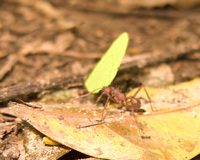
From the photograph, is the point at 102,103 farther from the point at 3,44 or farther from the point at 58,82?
the point at 3,44

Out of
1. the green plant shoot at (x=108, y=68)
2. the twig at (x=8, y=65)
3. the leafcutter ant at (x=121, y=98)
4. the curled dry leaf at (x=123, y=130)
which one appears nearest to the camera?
the curled dry leaf at (x=123, y=130)

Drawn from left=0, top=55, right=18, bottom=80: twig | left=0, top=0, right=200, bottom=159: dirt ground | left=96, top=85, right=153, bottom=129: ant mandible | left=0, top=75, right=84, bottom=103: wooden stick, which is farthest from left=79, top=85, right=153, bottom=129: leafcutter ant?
left=0, top=55, right=18, bottom=80: twig

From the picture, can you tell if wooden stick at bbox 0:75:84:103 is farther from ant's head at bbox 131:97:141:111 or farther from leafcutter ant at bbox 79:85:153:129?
ant's head at bbox 131:97:141:111

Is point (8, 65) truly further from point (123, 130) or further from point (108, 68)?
point (123, 130)

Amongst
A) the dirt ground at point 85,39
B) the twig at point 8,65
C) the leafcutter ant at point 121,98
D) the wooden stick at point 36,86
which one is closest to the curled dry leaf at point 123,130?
the leafcutter ant at point 121,98

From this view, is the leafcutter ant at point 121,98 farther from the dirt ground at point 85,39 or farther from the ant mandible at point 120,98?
the dirt ground at point 85,39

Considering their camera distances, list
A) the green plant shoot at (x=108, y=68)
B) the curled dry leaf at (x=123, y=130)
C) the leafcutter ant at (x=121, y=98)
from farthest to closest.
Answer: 1. the leafcutter ant at (x=121, y=98)
2. the green plant shoot at (x=108, y=68)
3. the curled dry leaf at (x=123, y=130)

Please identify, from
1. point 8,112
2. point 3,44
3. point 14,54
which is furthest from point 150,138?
point 3,44
